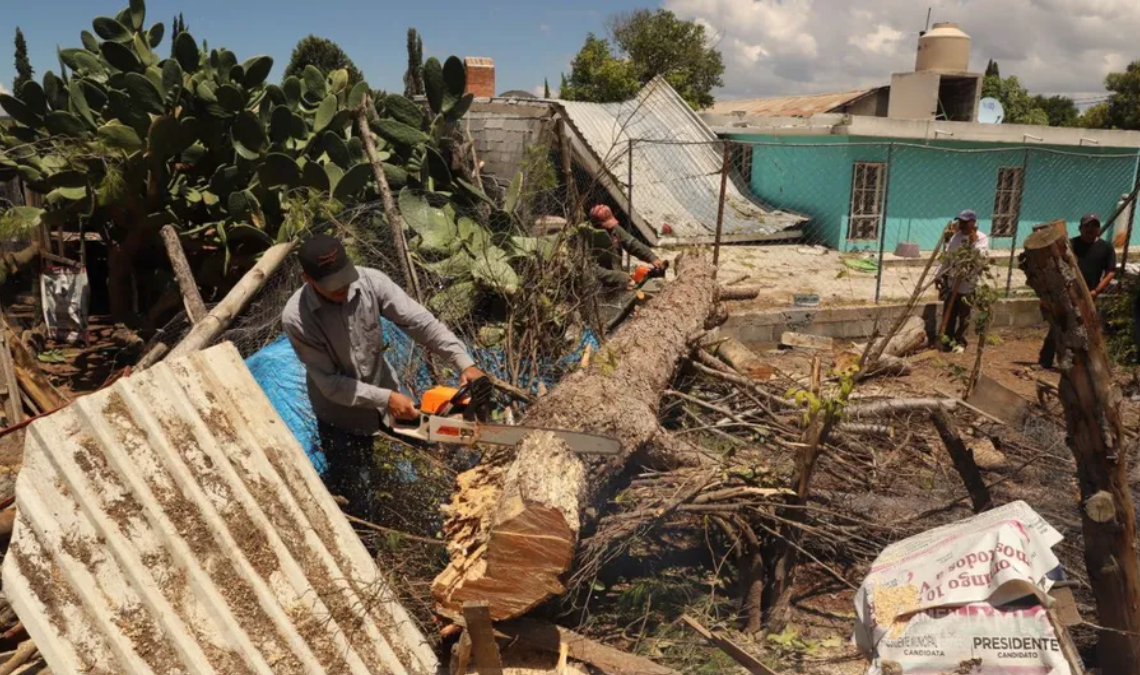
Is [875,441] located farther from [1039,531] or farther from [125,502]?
[125,502]

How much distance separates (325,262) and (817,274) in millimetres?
10298

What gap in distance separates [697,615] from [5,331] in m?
4.50

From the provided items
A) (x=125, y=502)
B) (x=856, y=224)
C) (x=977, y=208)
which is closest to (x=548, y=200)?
(x=125, y=502)

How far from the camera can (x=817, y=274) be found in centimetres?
1244

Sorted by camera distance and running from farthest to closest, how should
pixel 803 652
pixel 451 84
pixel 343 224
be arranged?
pixel 451 84
pixel 343 224
pixel 803 652

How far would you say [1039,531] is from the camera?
97.7 inches

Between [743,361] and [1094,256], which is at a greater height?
[1094,256]

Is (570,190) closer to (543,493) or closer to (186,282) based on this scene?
(186,282)

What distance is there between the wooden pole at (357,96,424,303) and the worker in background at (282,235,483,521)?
72.9 inches

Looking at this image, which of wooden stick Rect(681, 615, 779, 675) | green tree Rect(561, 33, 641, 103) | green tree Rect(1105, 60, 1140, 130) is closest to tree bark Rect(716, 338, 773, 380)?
wooden stick Rect(681, 615, 779, 675)

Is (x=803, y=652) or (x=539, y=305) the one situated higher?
(x=539, y=305)

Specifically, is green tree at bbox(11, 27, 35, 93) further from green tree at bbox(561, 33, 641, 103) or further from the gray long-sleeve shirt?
the gray long-sleeve shirt

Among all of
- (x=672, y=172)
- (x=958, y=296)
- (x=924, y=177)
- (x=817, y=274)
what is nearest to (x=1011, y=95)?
(x=924, y=177)

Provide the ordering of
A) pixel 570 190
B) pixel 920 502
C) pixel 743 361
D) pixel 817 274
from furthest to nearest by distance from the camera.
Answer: pixel 817 274, pixel 743 361, pixel 570 190, pixel 920 502
